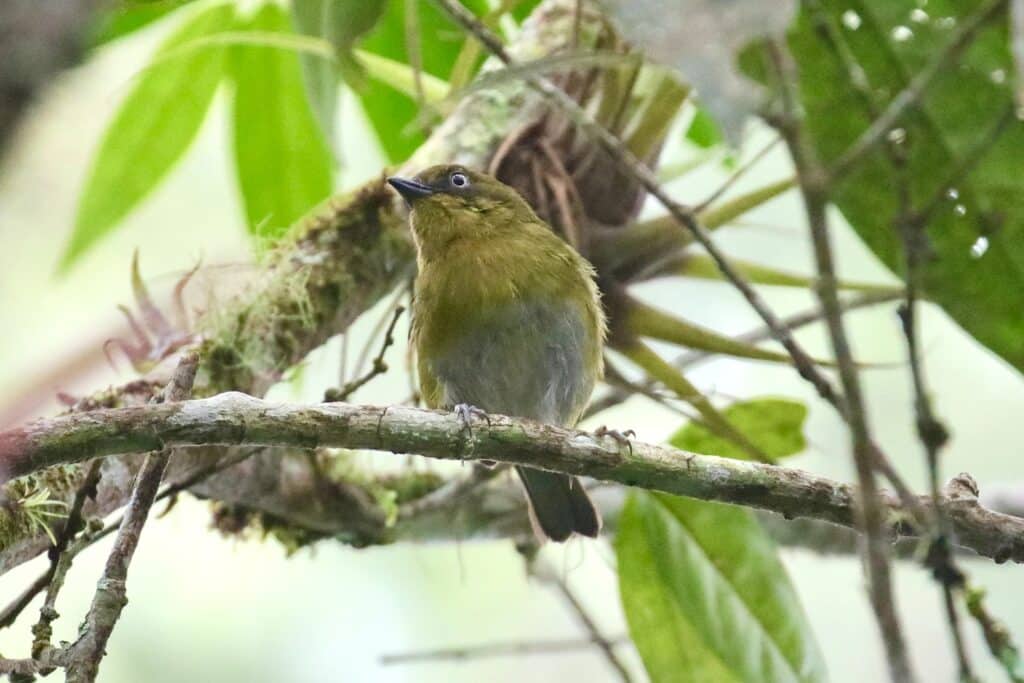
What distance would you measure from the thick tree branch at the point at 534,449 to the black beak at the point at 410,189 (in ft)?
3.75

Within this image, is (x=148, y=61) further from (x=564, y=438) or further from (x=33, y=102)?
(x=33, y=102)

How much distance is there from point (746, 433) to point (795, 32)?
115 centimetres

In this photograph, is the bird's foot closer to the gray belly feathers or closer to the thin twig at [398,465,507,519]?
the gray belly feathers

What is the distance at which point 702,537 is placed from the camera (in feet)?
9.64

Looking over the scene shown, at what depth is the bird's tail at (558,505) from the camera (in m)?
3.01

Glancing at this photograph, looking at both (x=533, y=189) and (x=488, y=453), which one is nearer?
(x=488, y=453)

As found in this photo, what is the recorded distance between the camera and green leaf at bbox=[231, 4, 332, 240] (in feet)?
11.4

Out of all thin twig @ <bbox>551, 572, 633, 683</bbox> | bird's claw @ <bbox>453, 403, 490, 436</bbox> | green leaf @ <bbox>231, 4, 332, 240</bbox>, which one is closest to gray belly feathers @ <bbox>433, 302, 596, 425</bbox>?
thin twig @ <bbox>551, 572, 633, 683</bbox>

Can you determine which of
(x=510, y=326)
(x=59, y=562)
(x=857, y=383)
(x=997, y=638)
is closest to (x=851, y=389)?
(x=857, y=383)

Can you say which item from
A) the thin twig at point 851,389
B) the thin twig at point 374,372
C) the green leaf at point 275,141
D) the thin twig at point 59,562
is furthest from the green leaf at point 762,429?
the thin twig at point 851,389

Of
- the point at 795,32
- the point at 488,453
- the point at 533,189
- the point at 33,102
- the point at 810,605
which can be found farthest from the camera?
the point at 810,605

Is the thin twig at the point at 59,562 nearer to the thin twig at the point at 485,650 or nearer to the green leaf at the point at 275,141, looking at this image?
the thin twig at the point at 485,650

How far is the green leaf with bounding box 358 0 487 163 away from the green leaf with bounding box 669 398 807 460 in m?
1.21

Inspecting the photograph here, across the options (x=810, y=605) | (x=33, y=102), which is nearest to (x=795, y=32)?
(x=33, y=102)
